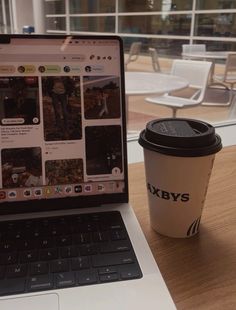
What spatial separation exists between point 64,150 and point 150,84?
6.14 ft

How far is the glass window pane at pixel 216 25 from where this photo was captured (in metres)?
4.53

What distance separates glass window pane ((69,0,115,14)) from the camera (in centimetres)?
526

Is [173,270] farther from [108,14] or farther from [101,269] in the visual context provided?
[108,14]

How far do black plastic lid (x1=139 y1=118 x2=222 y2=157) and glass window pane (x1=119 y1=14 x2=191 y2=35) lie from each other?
16.5 ft

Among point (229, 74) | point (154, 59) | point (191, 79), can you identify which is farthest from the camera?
point (154, 59)

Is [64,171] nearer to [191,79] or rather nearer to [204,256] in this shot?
[204,256]

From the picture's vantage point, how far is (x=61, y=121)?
0.50 metres

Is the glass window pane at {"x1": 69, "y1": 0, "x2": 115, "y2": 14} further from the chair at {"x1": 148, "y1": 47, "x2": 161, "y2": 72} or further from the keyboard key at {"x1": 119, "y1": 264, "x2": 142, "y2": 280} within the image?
the keyboard key at {"x1": 119, "y1": 264, "x2": 142, "y2": 280}

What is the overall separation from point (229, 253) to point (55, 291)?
231 mm

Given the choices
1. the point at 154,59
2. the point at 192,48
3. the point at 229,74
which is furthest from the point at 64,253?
the point at 154,59

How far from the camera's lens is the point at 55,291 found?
1.21 ft

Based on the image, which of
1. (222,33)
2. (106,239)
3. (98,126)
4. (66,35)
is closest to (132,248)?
(106,239)

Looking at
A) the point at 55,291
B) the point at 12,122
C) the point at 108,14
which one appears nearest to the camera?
the point at 55,291

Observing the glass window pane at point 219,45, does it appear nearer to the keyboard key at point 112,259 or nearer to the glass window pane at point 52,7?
the glass window pane at point 52,7
